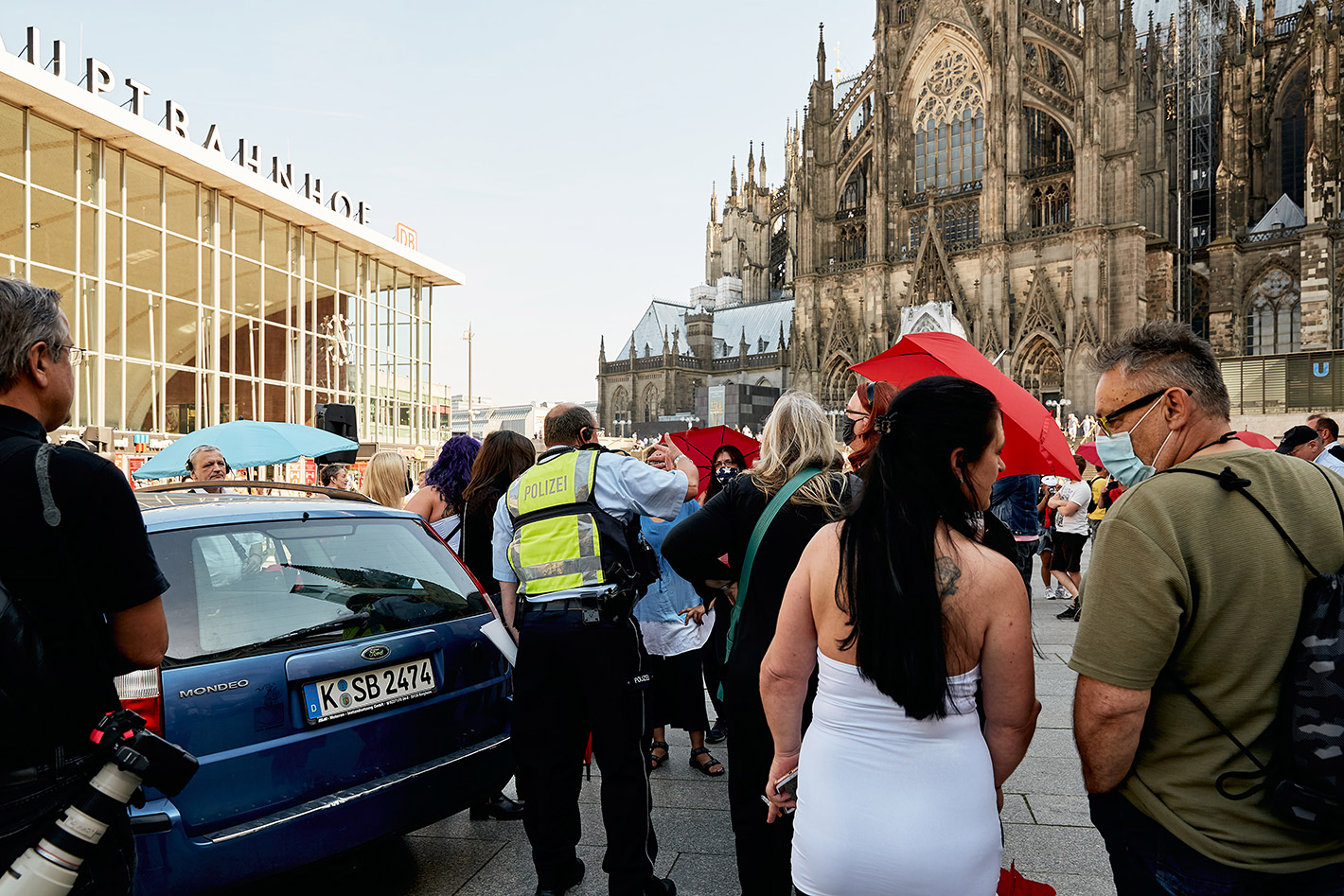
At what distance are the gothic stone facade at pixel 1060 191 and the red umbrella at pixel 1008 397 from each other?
2822cm

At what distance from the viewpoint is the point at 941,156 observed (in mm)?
43188

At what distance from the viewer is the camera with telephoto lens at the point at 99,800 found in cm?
167

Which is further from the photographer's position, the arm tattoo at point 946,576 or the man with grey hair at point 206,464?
the man with grey hair at point 206,464

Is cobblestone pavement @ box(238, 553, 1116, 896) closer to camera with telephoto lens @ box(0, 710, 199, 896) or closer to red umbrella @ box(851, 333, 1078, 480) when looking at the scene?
camera with telephoto lens @ box(0, 710, 199, 896)

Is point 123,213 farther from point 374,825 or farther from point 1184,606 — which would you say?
point 1184,606

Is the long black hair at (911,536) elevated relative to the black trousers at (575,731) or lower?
elevated

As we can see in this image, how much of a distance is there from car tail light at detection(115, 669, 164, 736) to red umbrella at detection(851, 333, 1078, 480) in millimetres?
2957

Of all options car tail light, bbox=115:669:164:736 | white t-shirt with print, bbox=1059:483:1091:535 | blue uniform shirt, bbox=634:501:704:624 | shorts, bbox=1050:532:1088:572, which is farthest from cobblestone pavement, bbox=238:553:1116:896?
shorts, bbox=1050:532:1088:572

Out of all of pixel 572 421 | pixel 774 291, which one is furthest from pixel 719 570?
pixel 774 291

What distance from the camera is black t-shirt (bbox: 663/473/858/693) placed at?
295cm

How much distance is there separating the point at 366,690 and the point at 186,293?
77.2 feet

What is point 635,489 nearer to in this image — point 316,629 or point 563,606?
point 563,606

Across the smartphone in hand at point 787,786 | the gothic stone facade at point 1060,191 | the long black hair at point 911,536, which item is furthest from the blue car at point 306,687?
the gothic stone facade at point 1060,191

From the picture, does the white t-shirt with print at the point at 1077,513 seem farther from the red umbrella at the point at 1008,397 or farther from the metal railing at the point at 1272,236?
the metal railing at the point at 1272,236
